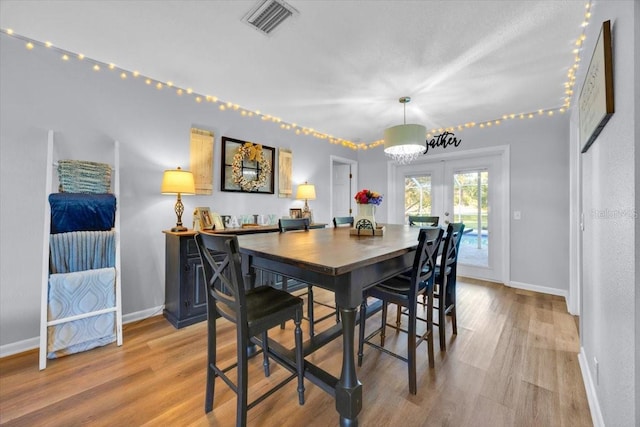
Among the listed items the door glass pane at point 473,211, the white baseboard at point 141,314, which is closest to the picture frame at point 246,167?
the white baseboard at point 141,314

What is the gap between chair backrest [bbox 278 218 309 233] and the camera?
2586 millimetres

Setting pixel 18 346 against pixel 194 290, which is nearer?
pixel 18 346

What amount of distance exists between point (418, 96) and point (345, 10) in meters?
1.65

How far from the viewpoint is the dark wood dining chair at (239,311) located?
1.21 m

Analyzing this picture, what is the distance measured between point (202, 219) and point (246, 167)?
3.22ft

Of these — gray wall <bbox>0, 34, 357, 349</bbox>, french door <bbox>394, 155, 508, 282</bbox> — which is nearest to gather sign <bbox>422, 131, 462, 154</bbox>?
french door <bbox>394, 155, 508, 282</bbox>

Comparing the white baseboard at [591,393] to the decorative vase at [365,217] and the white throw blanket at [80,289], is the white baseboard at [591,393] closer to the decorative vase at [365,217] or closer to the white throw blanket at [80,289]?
the decorative vase at [365,217]

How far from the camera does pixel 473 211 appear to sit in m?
4.18

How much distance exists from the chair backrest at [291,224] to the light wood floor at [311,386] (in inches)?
39.3

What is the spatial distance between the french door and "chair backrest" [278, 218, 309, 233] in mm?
2467

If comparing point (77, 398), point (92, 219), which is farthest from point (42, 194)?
point (77, 398)

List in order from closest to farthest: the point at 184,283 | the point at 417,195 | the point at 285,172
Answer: the point at 184,283, the point at 285,172, the point at 417,195

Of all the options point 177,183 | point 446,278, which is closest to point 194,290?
point 177,183

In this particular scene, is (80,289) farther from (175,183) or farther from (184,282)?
(175,183)
